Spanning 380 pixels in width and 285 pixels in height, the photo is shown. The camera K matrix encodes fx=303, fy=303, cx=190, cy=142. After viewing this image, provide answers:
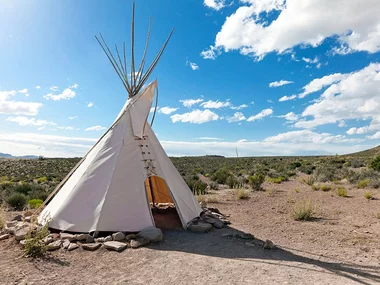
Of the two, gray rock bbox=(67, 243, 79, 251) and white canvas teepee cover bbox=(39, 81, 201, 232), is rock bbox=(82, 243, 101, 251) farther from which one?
white canvas teepee cover bbox=(39, 81, 201, 232)

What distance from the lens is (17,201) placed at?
437 inches

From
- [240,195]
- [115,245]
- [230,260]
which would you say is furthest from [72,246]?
[240,195]

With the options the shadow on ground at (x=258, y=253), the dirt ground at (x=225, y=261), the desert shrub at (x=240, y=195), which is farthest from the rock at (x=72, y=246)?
the desert shrub at (x=240, y=195)

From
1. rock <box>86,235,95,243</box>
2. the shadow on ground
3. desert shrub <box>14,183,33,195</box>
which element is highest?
desert shrub <box>14,183,33,195</box>

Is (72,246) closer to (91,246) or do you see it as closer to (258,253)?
(91,246)

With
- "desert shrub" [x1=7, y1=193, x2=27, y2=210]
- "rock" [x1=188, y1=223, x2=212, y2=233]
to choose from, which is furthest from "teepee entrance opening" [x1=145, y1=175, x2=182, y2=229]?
"desert shrub" [x1=7, y1=193, x2=27, y2=210]

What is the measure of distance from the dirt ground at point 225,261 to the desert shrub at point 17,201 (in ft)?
17.3

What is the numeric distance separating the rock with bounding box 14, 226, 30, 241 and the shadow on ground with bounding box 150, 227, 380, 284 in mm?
2654

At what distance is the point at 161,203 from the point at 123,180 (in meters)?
3.66

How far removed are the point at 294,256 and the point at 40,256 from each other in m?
4.84

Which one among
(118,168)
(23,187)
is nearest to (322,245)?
(118,168)

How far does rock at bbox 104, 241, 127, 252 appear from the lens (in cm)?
581

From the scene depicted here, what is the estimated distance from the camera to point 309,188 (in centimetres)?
1669

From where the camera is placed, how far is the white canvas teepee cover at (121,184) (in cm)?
662
